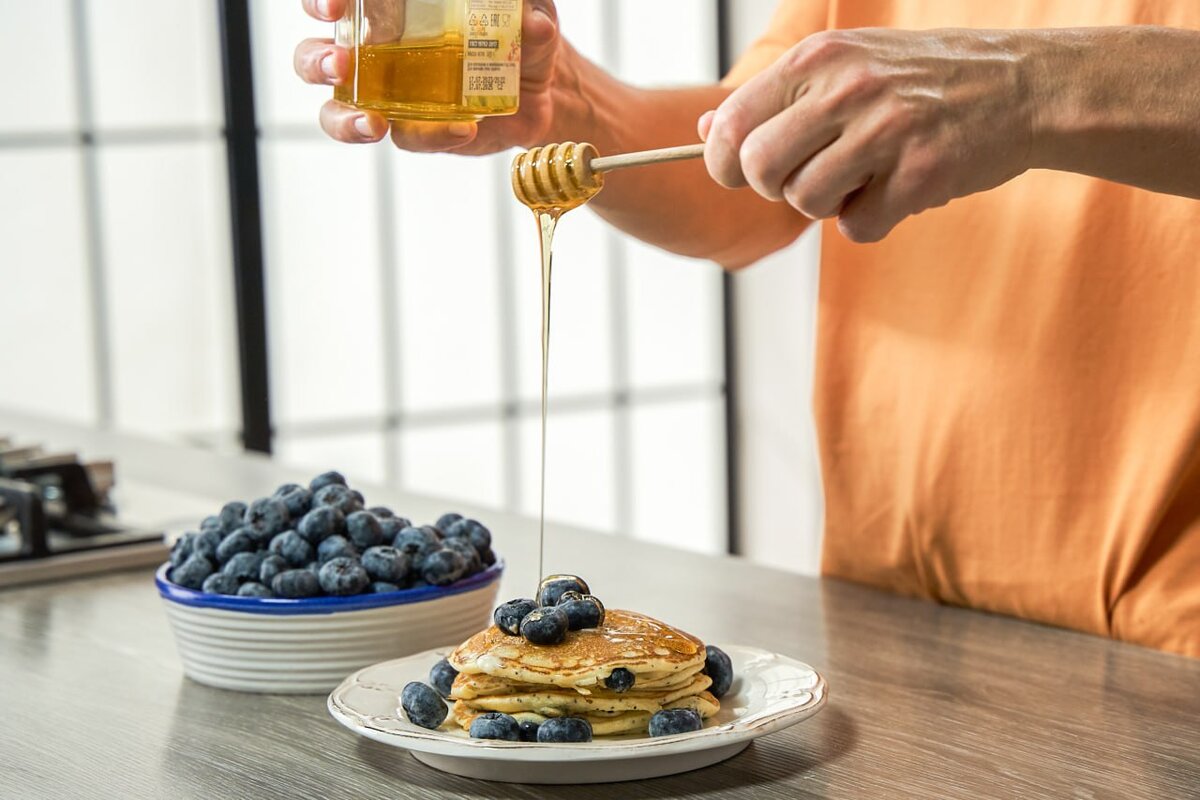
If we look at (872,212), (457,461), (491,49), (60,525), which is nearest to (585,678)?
(872,212)

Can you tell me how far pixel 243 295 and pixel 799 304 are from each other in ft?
6.64

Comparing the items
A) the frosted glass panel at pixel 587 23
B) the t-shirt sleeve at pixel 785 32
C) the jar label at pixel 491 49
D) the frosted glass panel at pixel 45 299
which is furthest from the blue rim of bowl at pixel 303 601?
the frosted glass panel at pixel 587 23

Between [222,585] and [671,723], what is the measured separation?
0.39 meters

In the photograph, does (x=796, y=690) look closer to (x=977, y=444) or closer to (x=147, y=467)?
(x=977, y=444)

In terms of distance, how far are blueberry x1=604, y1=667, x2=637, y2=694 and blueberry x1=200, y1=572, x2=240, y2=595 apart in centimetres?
35

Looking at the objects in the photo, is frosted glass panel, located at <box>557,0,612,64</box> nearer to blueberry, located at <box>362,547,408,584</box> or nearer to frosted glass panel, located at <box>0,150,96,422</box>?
frosted glass panel, located at <box>0,150,96,422</box>

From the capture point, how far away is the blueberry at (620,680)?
946 millimetres

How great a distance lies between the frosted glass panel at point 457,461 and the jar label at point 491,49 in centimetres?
390

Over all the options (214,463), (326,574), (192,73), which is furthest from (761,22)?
(326,574)

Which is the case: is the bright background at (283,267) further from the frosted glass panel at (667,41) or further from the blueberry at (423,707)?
the blueberry at (423,707)

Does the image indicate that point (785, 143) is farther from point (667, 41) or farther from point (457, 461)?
point (667, 41)

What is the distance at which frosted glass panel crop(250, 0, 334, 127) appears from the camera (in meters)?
4.60

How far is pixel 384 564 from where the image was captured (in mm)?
1151

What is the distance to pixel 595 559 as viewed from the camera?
5.38 feet
